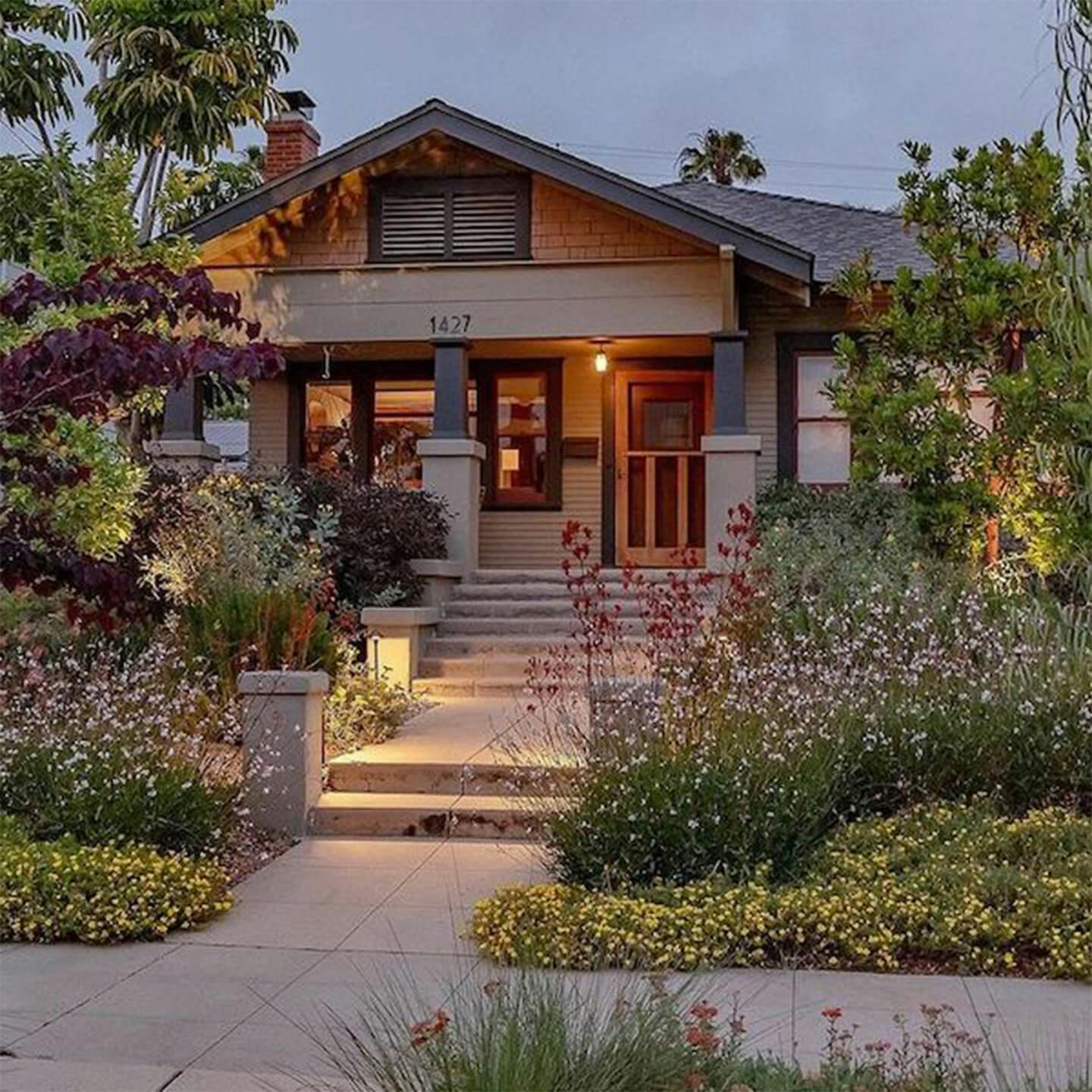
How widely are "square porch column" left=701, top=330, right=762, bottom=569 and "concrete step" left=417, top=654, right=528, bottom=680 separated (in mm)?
2478

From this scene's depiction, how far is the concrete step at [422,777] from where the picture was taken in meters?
7.29

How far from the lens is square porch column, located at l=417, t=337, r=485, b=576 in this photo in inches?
497

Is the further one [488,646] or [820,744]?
[488,646]

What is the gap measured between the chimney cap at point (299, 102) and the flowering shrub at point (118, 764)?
11.3 m

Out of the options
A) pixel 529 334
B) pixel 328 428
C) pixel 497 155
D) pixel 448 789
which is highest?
pixel 497 155

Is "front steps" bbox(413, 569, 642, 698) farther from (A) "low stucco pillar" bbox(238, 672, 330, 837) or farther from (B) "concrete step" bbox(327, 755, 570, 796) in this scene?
(A) "low stucco pillar" bbox(238, 672, 330, 837)

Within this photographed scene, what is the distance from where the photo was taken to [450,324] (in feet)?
43.4

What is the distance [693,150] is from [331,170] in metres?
23.6

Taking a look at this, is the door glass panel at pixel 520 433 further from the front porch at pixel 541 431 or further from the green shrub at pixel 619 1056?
the green shrub at pixel 619 1056

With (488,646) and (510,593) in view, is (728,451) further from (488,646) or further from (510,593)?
(488,646)

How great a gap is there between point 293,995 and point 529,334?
376 inches

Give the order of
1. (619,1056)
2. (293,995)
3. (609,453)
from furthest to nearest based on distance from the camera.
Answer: (609,453) < (293,995) < (619,1056)

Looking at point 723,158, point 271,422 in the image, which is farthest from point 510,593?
point 723,158

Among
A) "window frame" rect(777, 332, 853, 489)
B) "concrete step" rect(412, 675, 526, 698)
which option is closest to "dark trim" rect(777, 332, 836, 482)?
"window frame" rect(777, 332, 853, 489)
